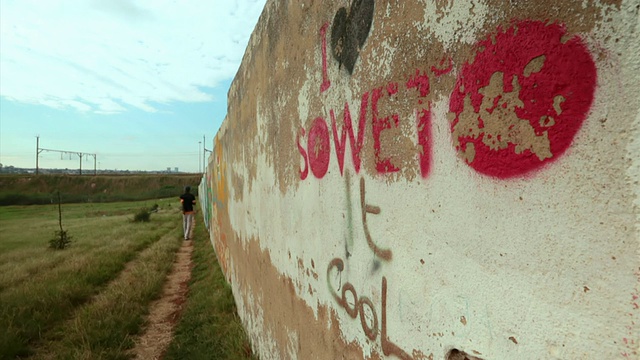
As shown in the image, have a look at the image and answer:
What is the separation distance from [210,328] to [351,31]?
12.8 feet

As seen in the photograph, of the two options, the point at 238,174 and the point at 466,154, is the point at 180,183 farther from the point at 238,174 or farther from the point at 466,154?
the point at 466,154

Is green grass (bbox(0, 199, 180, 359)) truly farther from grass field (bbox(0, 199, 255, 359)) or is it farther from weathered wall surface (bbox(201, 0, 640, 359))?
weathered wall surface (bbox(201, 0, 640, 359))

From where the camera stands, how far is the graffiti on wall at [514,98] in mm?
717

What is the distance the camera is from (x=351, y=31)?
143cm

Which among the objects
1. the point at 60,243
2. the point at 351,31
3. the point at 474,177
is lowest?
the point at 60,243

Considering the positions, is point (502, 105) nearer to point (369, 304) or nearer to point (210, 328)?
point (369, 304)

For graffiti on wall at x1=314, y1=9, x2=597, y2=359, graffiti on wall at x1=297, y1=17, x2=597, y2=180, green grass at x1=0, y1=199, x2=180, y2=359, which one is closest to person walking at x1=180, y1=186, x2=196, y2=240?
green grass at x1=0, y1=199, x2=180, y2=359

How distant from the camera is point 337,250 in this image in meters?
1.61

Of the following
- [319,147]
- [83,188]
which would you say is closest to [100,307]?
[319,147]

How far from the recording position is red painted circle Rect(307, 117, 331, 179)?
5.54ft

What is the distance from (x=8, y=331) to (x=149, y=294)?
6.23ft

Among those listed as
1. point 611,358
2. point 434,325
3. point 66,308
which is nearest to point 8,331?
point 66,308

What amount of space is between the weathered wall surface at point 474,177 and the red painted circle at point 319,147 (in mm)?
11

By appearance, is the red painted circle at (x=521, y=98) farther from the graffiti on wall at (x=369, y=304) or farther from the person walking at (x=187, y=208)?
the person walking at (x=187, y=208)
